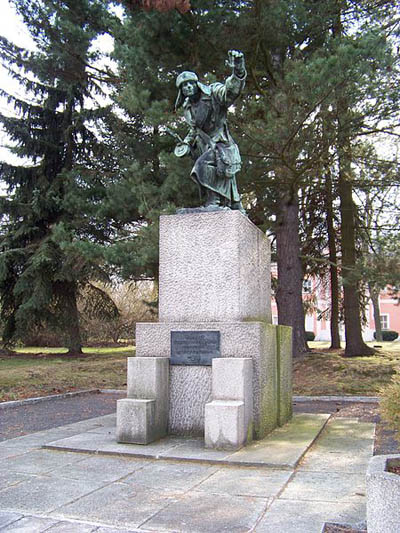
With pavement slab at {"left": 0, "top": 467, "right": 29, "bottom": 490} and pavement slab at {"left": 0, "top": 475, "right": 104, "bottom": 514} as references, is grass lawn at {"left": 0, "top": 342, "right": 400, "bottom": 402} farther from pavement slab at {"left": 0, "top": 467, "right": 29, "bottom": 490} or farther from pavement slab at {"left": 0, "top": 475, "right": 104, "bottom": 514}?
pavement slab at {"left": 0, "top": 475, "right": 104, "bottom": 514}

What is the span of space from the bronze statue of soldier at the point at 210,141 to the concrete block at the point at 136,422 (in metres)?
2.46

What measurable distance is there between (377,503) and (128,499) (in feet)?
6.01

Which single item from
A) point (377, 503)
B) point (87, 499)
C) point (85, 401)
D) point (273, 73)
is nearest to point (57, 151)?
point (273, 73)

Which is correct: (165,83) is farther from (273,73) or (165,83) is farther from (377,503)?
(377,503)

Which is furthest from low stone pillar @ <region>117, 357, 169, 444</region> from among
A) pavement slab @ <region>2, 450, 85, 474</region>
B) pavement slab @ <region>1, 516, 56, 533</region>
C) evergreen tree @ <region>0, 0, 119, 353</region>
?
evergreen tree @ <region>0, 0, 119, 353</region>

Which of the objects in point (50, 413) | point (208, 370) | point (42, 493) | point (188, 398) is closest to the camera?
point (42, 493)

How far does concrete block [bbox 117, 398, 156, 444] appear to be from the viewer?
5520mm

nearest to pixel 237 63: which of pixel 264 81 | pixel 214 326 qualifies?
pixel 214 326

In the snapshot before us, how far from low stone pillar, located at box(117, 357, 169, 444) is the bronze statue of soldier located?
2.04 metres

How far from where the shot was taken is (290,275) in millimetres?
14539

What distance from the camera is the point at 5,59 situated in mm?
18906

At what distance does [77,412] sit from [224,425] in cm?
414

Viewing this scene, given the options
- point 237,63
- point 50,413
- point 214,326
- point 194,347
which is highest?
point 237,63

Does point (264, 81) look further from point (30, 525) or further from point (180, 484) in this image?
point (30, 525)
